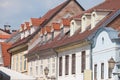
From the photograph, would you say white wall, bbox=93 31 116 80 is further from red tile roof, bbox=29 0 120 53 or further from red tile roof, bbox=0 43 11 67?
red tile roof, bbox=0 43 11 67

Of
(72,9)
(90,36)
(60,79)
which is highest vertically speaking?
(72,9)

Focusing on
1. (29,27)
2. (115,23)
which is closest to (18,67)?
(29,27)

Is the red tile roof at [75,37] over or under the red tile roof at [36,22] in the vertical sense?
under

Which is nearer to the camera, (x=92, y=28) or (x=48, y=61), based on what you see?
(x=92, y=28)

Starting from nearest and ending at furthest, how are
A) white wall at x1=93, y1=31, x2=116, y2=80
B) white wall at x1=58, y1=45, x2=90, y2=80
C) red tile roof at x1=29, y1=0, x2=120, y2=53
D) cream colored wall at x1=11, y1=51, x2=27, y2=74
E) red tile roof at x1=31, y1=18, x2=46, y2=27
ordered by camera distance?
white wall at x1=93, y1=31, x2=116, y2=80 → white wall at x1=58, y1=45, x2=90, y2=80 → red tile roof at x1=29, y1=0, x2=120, y2=53 → cream colored wall at x1=11, y1=51, x2=27, y2=74 → red tile roof at x1=31, y1=18, x2=46, y2=27

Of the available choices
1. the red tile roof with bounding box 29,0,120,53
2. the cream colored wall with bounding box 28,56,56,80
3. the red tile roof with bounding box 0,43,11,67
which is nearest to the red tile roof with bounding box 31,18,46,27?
the cream colored wall with bounding box 28,56,56,80

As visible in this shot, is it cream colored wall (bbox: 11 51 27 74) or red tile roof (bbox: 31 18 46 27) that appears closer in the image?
cream colored wall (bbox: 11 51 27 74)

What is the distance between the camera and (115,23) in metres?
35.5

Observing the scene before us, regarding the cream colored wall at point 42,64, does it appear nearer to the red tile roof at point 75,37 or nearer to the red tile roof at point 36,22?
the red tile roof at point 75,37

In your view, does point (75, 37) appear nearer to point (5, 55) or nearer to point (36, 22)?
point (36, 22)

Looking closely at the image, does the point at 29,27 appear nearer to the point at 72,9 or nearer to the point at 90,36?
the point at 72,9

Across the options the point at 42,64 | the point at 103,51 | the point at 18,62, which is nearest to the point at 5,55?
the point at 18,62

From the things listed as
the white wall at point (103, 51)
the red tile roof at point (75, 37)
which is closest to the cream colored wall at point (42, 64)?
the red tile roof at point (75, 37)

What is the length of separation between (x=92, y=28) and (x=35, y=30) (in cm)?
1763
